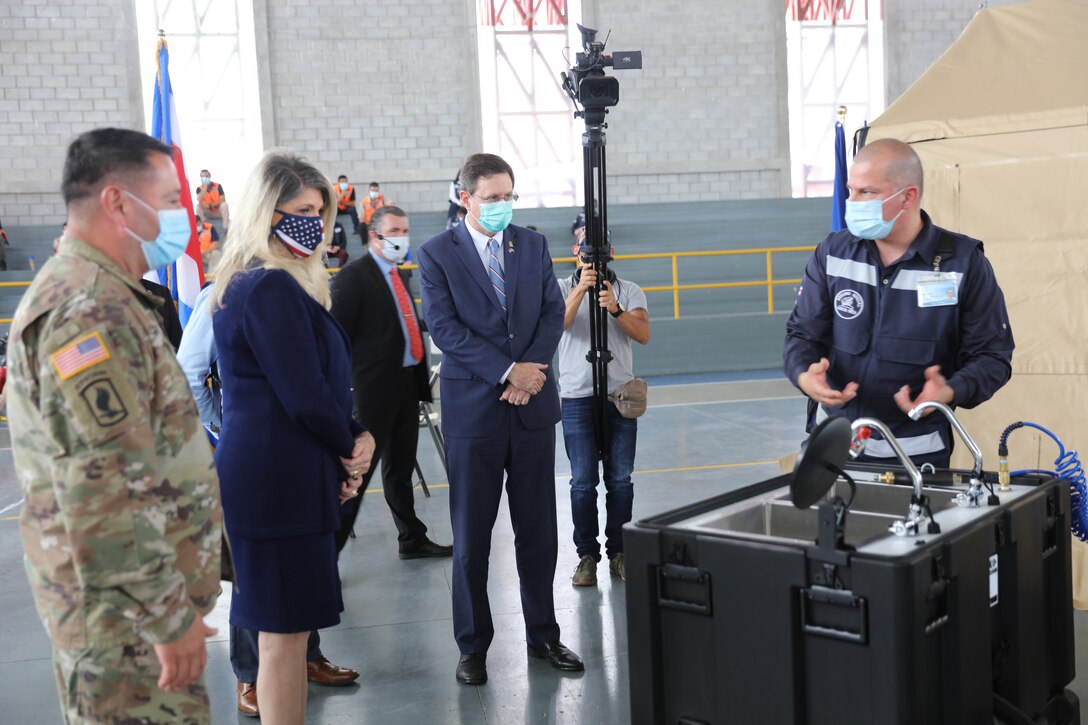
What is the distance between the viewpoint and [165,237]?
1891 mm

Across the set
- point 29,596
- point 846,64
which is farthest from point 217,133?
point 29,596

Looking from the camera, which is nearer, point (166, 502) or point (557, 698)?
point (166, 502)

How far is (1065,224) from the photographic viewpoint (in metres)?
4.30

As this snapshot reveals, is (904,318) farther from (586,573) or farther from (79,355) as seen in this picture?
(79,355)

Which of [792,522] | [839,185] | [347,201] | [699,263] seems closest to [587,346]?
[792,522]

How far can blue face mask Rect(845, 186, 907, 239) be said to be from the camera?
122 inches

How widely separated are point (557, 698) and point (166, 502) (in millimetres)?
2007

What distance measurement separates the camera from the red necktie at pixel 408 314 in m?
4.86

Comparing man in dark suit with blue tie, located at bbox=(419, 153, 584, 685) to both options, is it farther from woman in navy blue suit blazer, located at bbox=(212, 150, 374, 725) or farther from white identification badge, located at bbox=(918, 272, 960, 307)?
white identification badge, located at bbox=(918, 272, 960, 307)

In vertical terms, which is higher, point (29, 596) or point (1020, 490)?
point (1020, 490)

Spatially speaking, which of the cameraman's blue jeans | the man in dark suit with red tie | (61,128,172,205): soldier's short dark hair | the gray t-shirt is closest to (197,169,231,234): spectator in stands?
the man in dark suit with red tie

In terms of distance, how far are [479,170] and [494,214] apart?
0.60 ft

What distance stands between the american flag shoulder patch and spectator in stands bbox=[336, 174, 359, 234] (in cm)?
1469

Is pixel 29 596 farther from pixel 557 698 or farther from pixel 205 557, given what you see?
pixel 205 557
